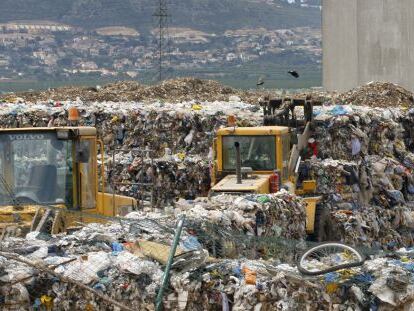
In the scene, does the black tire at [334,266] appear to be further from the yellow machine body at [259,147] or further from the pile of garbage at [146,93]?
the pile of garbage at [146,93]

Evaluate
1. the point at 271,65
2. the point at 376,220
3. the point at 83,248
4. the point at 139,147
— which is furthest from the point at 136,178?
the point at 271,65

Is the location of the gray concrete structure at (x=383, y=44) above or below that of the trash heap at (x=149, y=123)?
above

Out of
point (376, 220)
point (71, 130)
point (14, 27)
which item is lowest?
point (376, 220)

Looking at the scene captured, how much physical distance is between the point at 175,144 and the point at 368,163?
→ 11.1 feet

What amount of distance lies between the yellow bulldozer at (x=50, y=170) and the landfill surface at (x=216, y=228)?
66 cm

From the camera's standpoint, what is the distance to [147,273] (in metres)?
10.1

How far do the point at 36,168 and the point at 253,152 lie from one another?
6552 millimetres

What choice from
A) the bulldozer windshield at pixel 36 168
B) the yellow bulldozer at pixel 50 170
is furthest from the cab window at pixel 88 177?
the bulldozer windshield at pixel 36 168

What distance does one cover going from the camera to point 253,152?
1925 centimetres

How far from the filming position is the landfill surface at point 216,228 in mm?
9820

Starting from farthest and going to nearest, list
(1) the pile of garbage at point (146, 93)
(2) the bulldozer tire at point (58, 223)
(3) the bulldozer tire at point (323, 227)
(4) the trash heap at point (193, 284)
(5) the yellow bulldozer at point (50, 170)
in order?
(1) the pile of garbage at point (146, 93) → (3) the bulldozer tire at point (323, 227) → (5) the yellow bulldozer at point (50, 170) → (2) the bulldozer tire at point (58, 223) → (4) the trash heap at point (193, 284)

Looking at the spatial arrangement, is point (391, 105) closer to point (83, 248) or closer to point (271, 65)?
point (83, 248)

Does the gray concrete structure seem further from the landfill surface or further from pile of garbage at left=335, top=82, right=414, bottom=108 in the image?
the landfill surface

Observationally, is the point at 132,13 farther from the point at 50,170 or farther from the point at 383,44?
the point at 50,170
